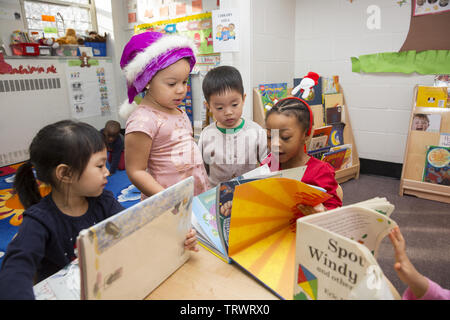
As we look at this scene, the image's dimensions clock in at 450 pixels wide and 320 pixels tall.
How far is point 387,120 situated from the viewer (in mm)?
3018

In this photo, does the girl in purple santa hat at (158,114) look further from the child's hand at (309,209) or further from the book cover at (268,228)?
the child's hand at (309,209)

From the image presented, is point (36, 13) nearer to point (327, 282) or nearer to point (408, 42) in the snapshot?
point (408, 42)

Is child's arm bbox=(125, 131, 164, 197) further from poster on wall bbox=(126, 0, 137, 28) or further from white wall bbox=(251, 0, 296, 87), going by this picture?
poster on wall bbox=(126, 0, 137, 28)

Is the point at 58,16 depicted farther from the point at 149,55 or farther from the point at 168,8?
the point at 149,55

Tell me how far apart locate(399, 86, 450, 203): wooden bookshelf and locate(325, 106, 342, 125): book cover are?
25.3 inches

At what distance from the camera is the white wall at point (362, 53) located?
9.18 ft

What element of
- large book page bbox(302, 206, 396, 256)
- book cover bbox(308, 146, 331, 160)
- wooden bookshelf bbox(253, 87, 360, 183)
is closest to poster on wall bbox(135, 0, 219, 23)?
wooden bookshelf bbox(253, 87, 360, 183)

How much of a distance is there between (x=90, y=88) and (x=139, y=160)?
351cm

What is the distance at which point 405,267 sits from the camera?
1.90ft

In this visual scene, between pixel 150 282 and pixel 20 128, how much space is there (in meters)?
3.66

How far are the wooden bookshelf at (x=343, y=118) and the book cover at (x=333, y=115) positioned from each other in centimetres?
4

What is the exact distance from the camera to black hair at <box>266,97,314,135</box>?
→ 1139 millimetres

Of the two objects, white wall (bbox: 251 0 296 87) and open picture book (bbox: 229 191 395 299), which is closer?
open picture book (bbox: 229 191 395 299)

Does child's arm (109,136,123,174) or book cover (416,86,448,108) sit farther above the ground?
book cover (416,86,448,108)
